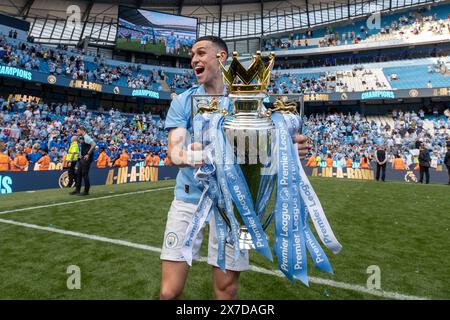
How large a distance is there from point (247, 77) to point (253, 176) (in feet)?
1.77

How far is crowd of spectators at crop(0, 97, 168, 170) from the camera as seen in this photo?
16.8 metres

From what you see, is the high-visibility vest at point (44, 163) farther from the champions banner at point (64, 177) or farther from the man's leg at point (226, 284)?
the man's leg at point (226, 284)

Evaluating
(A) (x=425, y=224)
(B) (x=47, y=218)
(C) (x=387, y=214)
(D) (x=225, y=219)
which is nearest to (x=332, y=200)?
(C) (x=387, y=214)

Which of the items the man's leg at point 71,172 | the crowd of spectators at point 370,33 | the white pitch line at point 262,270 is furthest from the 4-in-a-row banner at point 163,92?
the white pitch line at point 262,270

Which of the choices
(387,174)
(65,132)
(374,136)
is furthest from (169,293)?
(374,136)

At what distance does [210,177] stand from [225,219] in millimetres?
264

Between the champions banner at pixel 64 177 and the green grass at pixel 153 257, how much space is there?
10.5 feet

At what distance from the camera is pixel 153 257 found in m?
4.12

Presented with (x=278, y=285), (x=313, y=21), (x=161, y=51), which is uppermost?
(x=313, y=21)

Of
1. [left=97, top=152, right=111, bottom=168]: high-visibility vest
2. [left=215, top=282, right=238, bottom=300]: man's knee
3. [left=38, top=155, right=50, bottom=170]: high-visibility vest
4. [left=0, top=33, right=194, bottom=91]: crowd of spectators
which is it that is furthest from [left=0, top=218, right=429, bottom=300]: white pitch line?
[left=0, top=33, right=194, bottom=91]: crowd of spectators

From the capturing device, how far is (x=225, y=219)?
185cm

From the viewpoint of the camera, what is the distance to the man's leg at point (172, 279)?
1946mm
